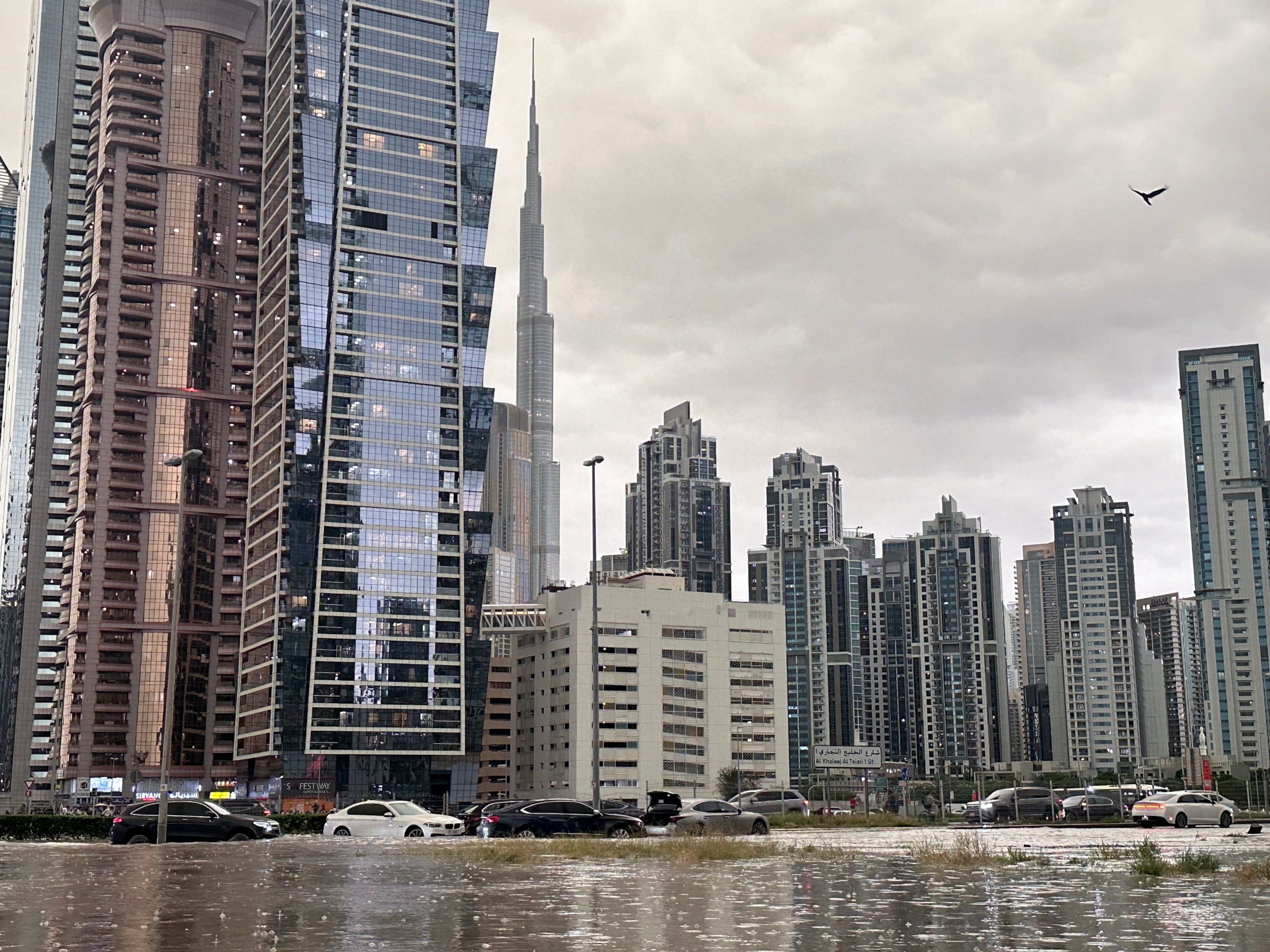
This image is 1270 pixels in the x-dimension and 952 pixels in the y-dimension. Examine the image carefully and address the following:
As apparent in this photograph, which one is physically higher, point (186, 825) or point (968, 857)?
point (968, 857)

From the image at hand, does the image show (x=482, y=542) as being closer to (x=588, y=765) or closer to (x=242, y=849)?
(x=588, y=765)

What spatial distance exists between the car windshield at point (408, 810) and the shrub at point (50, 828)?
1142cm

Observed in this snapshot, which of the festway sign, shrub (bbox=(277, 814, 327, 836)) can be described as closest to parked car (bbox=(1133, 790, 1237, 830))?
shrub (bbox=(277, 814, 327, 836))

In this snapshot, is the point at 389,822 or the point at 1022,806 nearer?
the point at 389,822

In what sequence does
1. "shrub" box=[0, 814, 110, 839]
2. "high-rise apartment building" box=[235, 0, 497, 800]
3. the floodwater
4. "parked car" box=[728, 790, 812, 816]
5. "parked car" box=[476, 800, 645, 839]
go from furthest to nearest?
"high-rise apartment building" box=[235, 0, 497, 800] → "parked car" box=[728, 790, 812, 816] → "shrub" box=[0, 814, 110, 839] → "parked car" box=[476, 800, 645, 839] → the floodwater

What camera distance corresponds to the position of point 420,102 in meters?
188

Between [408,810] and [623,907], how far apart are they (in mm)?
37261

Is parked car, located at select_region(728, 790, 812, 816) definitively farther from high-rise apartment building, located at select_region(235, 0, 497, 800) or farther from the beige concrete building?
the beige concrete building

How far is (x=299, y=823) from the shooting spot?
63.0 m

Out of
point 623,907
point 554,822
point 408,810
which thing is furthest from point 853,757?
point 623,907

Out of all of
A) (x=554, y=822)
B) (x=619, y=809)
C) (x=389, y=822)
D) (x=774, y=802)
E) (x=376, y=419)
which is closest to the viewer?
(x=554, y=822)

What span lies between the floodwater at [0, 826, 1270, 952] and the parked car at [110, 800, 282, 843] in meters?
14.1

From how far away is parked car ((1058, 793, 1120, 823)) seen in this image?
207 feet

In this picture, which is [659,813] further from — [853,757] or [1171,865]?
[853,757]
